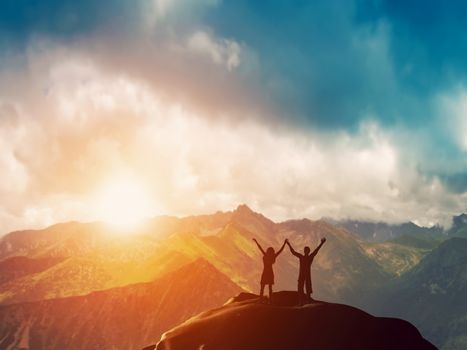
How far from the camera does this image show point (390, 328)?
37.5m

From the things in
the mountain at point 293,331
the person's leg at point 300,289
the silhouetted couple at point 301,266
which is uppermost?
the silhouetted couple at point 301,266

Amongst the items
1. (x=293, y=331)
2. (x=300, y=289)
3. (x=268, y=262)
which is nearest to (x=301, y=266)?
(x=300, y=289)

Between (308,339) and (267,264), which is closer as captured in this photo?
(308,339)

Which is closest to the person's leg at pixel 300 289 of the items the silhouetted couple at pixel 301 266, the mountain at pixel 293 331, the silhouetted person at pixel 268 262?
the silhouetted couple at pixel 301 266

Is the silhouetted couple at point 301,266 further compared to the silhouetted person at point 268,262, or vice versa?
the silhouetted person at point 268,262

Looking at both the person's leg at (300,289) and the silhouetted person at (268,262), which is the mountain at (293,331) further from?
the silhouetted person at (268,262)

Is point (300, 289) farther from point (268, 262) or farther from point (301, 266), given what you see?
point (268, 262)

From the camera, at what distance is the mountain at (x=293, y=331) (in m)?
35.2

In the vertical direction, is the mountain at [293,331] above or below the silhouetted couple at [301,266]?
below

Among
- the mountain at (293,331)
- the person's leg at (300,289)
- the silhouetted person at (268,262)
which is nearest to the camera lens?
the mountain at (293,331)

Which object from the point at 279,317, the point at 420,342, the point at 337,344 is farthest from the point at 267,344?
the point at 420,342

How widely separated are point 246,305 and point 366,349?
960cm

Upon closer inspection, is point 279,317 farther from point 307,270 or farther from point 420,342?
point 420,342

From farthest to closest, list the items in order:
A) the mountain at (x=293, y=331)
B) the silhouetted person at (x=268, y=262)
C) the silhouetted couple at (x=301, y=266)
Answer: the silhouetted person at (x=268, y=262) < the silhouetted couple at (x=301, y=266) < the mountain at (x=293, y=331)
